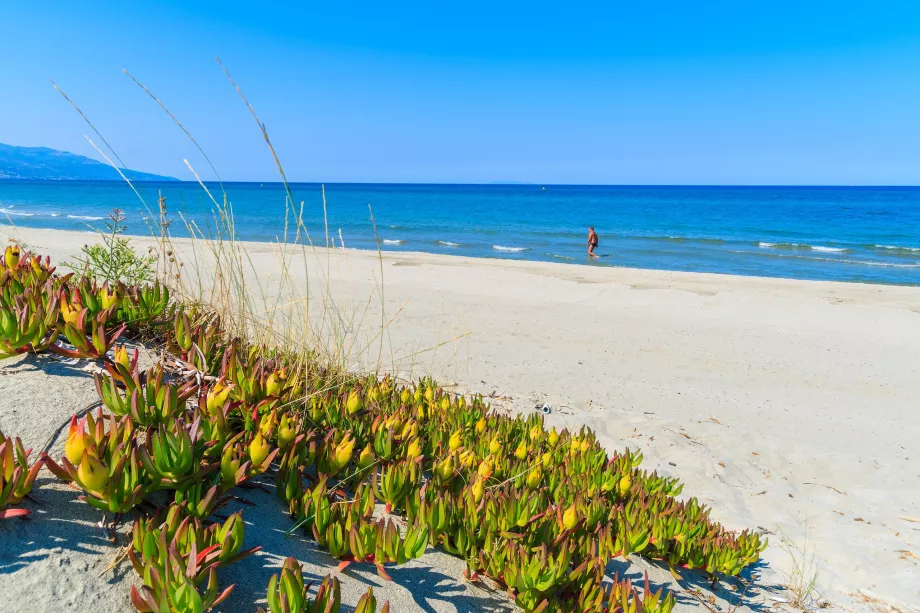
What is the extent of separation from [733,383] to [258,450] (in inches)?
242

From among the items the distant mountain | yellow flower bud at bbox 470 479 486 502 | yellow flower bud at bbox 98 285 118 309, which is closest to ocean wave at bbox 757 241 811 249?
yellow flower bud at bbox 470 479 486 502

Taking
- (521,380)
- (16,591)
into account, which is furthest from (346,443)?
(521,380)

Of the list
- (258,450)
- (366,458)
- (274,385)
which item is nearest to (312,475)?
(366,458)

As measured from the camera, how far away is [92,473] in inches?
59.8

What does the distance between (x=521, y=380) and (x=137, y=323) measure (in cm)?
414

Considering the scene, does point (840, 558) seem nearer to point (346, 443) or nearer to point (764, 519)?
point (764, 519)

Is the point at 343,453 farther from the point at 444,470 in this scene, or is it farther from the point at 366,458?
the point at 444,470

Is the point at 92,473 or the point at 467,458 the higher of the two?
the point at 92,473

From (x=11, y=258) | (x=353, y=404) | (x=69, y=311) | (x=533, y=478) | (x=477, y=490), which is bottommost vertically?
(x=533, y=478)

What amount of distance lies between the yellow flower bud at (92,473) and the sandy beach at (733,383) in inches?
29.1

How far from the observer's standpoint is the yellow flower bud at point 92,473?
1.50 meters

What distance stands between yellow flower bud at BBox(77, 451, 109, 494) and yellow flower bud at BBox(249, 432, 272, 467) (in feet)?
1.52

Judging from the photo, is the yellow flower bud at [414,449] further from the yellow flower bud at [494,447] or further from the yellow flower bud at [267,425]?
the yellow flower bud at [267,425]

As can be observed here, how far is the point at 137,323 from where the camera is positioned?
2.95 metres
